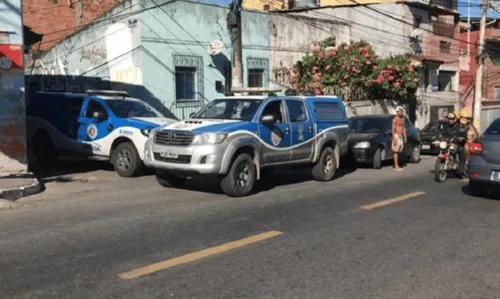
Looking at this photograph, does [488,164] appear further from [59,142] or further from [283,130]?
[59,142]

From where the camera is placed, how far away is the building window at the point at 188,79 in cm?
1842

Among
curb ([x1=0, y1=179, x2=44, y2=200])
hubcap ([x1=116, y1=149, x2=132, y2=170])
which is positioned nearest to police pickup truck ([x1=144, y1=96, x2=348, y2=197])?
hubcap ([x1=116, y1=149, x2=132, y2=170])

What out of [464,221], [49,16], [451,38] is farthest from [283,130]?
[451,38]

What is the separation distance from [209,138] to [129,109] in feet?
14.4

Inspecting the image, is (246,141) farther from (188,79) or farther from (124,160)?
(188,79)

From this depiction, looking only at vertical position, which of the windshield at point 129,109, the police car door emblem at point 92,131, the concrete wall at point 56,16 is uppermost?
the concrete wall at point 56,16

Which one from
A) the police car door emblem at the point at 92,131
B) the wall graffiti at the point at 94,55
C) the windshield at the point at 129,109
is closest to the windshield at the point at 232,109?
the windshield at the point at 129,109

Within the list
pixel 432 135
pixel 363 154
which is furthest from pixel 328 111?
pixel 432 135

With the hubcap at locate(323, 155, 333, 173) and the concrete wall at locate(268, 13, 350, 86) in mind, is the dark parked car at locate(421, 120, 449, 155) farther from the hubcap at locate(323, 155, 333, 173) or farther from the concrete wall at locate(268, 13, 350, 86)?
the hubcap at locate(323, 155, 333, 173)

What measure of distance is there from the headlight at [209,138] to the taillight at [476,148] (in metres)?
4.33

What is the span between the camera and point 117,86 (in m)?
17.8

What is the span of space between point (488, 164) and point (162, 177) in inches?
231

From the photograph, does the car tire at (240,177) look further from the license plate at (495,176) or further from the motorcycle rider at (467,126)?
the motorcycle rider at (467,126)

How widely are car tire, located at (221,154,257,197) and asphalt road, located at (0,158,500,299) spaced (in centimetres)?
22
